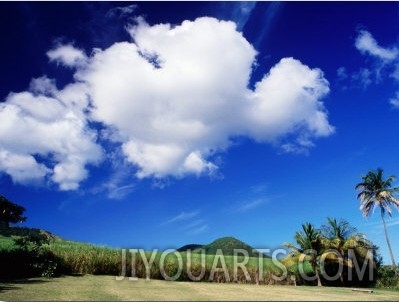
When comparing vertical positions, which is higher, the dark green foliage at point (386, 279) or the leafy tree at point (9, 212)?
the leafy tree at point (9, 212)

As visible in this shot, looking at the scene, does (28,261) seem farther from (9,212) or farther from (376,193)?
(376,193)

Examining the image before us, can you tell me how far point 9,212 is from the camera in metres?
48.2

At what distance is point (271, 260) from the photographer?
1951 inches

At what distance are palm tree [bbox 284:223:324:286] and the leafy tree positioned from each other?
99.8 ft

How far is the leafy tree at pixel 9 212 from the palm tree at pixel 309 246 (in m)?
30.4

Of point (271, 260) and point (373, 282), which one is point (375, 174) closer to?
point (373, 282)

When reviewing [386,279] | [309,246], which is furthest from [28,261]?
[386,279]

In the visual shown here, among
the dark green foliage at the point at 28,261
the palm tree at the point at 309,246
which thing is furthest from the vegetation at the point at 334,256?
the dark green foliage at the point at 28,261

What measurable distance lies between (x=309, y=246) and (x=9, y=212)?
33850 mm

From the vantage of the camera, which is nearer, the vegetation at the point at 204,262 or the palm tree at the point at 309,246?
the vegetation at the point at 204,262

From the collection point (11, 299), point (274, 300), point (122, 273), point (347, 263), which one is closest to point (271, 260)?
point (347, 263)

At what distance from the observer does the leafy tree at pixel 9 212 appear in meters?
47.5

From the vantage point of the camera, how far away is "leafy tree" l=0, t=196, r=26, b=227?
4750cm

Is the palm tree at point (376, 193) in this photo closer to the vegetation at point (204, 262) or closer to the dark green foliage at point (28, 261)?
the vegetation at point (204, 262)
